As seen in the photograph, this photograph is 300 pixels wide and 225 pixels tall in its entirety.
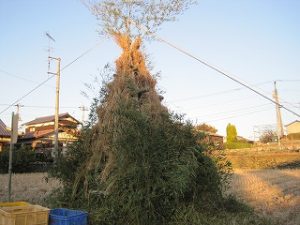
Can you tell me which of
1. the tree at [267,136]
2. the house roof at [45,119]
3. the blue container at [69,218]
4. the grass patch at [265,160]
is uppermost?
the house roof at [45,119]

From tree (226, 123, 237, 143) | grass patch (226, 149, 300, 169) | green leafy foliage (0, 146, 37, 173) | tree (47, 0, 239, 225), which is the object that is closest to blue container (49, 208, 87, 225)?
tree (47, 0, 239, 225)

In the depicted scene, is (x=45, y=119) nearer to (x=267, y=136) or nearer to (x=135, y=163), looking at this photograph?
(x=267, y=136)

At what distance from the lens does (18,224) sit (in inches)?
204

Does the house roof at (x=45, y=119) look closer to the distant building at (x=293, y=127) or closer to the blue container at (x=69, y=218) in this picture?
the blue container at (x=69, y=218)

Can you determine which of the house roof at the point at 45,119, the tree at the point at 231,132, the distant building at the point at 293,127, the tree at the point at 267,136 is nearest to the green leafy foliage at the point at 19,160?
the house roof at the point at 45,119

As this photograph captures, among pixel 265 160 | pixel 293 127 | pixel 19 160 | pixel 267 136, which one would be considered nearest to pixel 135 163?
pixel 19 160

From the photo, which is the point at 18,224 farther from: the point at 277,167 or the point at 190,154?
the point at 277,167

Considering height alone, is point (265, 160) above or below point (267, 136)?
below

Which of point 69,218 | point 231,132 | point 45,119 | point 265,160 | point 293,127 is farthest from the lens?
point 293,127

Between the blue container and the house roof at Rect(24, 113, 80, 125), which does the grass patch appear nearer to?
the house roof at Rect(24, 113, 80, 125)

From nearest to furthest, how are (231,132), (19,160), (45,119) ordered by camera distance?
(19,160) → (45,119) → (231,132)

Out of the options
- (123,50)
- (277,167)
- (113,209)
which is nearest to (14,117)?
(123,50)

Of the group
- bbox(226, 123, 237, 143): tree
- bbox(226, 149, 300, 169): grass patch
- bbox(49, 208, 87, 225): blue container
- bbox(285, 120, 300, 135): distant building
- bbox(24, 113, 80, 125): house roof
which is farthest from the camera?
bbox(285, 120, 300, 135): distant building

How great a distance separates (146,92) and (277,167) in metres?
22.4
